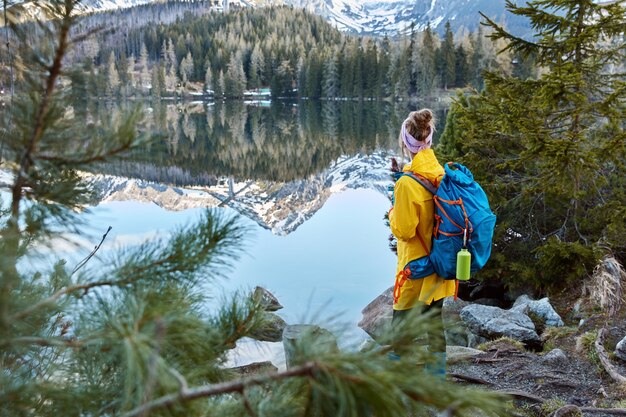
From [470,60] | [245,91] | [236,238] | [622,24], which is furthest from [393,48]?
[236,238]

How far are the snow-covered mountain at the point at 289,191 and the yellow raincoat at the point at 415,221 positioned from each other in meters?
14.2

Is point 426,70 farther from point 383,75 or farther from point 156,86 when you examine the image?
point 156,86

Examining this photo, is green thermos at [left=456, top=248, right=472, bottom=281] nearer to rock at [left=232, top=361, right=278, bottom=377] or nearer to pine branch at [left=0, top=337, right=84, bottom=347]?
rock at [left=232, top=361, right=278, bottom=377]

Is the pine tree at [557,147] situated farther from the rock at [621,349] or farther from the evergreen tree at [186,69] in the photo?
the evergreen tree at [186,69]

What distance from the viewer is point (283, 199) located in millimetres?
26469

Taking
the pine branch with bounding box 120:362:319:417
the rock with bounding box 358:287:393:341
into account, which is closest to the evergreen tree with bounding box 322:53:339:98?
the rock with bounding box 358:287:393:341

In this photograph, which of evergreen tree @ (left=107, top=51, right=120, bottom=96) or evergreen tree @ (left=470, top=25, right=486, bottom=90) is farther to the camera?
evergreen tree @ (left=470, top=25, right=486, bottom=90)

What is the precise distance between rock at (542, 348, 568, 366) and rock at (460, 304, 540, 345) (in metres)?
0.79

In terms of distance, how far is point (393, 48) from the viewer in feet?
267

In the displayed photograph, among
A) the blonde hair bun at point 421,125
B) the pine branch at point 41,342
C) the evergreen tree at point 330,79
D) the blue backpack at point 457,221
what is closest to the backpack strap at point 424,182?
the blue backpack at point 457,221

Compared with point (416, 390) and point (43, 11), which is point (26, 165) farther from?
point (416, 390)

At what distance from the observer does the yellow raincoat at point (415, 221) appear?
3902 millimetres

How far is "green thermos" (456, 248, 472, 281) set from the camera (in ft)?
12.2

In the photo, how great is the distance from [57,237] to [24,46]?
508mm
